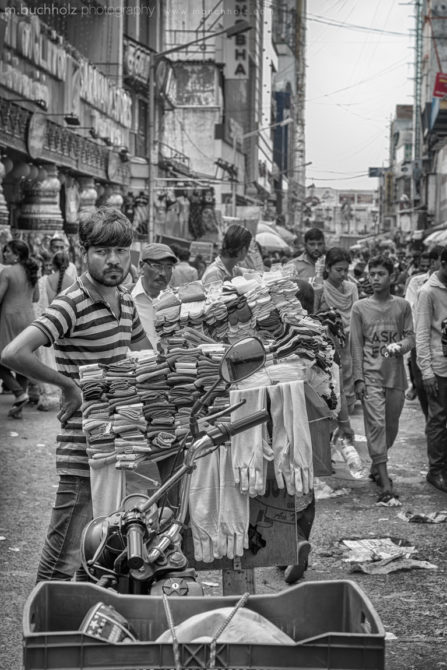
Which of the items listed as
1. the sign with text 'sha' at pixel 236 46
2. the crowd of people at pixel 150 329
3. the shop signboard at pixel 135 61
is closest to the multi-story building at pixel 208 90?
the sign with text 'sha' at pixel 236 46

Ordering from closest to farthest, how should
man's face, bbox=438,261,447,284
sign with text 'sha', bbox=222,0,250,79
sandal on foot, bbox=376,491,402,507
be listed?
sandal on foot, bbox=376,491,402,507, man's face, bbox=438,261,447,284, sign with text 'sha', bbox=222,0,250,79

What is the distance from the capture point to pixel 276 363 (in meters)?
4.32

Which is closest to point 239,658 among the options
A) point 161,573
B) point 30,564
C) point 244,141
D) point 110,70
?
point 161,573

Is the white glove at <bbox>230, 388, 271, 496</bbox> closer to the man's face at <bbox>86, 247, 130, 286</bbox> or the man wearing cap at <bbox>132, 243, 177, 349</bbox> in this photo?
the man's face at <bbox>86, 247, 130, 286</bbox>

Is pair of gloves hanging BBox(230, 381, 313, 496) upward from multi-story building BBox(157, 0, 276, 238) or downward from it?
downward

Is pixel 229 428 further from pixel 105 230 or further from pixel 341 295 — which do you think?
pixel 341 295

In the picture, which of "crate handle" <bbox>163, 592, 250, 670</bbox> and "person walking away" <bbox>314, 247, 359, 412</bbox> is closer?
"crate handle" <bbox>163, 592, 250, 670</bbox>

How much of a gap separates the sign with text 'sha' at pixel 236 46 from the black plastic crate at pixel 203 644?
5973 cm

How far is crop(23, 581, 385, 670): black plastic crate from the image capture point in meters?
2.60

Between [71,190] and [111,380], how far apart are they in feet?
71.1

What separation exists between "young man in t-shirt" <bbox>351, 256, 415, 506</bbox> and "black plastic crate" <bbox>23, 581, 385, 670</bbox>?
5452mm

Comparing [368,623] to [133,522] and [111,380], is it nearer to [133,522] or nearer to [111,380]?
[133,522]

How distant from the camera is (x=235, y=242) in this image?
7965 millimetres

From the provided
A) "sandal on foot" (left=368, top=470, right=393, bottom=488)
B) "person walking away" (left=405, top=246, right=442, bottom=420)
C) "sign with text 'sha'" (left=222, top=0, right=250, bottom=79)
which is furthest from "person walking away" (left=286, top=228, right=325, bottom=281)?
"sign with text 'sha'" (left=222, top=0, right=250, bottom=79)
